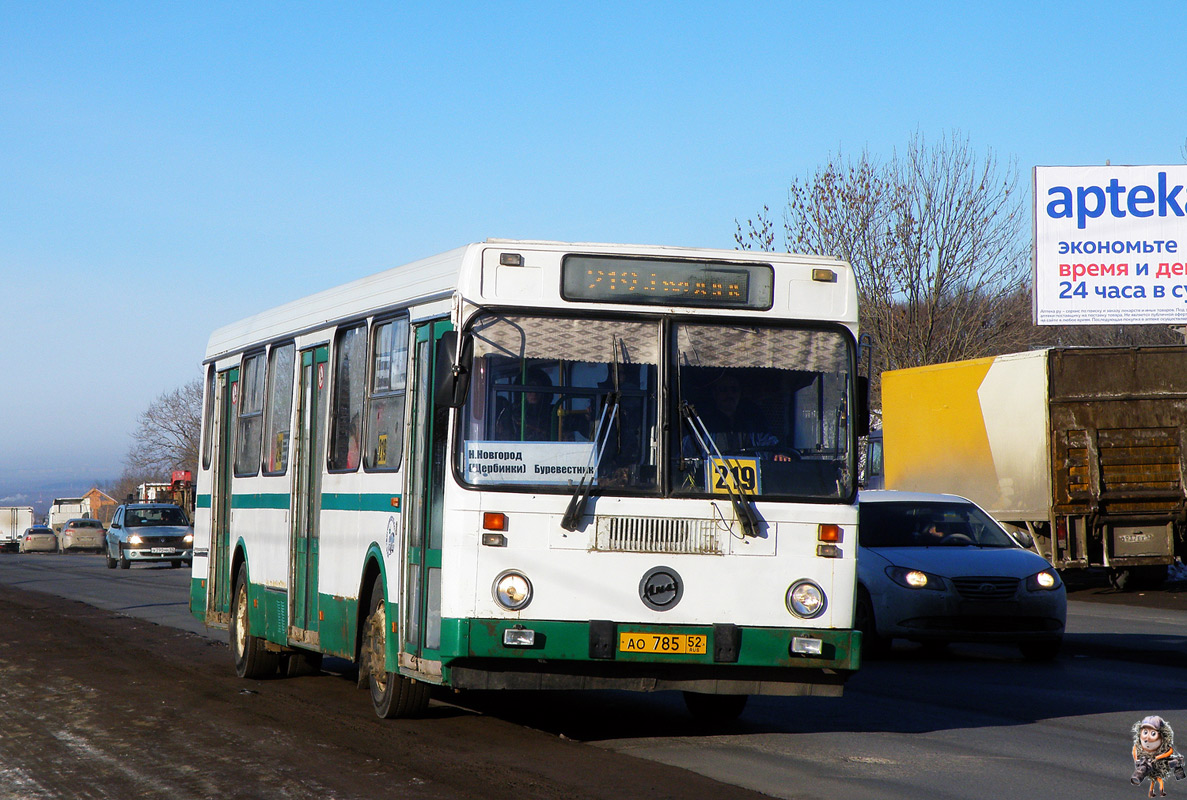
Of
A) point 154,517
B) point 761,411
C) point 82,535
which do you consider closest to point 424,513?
point 761,411

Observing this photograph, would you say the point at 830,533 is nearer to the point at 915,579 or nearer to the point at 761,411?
the point at 761,411

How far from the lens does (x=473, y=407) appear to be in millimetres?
8492

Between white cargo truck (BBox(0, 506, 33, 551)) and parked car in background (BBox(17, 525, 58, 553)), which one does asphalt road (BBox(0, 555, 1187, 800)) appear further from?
white cargo truck (BBox(0, 506, 33, 551))

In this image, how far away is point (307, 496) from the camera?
11.4 m

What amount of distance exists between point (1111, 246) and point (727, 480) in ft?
83.8

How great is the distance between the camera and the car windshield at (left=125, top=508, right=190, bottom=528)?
4053 cm

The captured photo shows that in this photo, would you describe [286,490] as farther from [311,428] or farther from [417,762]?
[417,762]

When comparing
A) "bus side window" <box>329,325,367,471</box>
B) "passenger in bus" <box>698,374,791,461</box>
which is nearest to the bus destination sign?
"passenger in bus" <box>698,374,791,461</box>

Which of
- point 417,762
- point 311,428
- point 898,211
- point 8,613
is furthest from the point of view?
point 898,211

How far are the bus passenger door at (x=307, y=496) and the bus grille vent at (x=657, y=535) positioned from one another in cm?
328

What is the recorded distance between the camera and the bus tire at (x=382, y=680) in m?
9.62

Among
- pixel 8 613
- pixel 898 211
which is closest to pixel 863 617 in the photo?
pixel 8 613

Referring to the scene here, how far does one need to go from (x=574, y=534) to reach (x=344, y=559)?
2.53 metres

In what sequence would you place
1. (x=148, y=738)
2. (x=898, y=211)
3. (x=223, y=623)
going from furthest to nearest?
1. (x=898, y=211)
2. (x=223, y=623)
3. (x=148, y=738)
